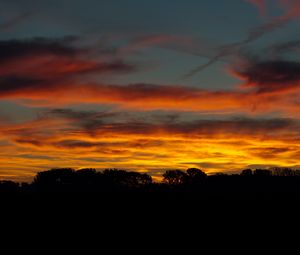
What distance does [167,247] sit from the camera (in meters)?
26.5

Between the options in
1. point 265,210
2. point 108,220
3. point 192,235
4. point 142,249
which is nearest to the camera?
point 142,249

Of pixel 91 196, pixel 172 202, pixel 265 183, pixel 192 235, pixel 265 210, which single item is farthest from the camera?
pixel 265 183

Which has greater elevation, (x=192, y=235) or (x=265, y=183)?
(x=265, y=183)

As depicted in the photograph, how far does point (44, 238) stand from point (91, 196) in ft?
46.1

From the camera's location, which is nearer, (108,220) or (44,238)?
(44,238)

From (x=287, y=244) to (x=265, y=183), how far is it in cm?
2835

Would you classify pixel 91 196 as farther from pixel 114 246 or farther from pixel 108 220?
pixel 114 246

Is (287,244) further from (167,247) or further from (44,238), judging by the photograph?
(44,238)

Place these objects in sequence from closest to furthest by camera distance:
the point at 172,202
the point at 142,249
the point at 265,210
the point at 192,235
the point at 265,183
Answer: the point at 142,249 → the point at 192,235 → the point at 265,210 → the point at 172,202 → the point at 265,183

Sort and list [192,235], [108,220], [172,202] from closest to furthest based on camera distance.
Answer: [192,235] < [108,220] < [172,202]

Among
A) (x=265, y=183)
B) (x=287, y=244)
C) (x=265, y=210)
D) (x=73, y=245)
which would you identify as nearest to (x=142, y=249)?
(x=73, y=245)

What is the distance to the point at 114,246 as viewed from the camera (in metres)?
26.4

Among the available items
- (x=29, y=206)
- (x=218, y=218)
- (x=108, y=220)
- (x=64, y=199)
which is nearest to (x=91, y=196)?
(x=64, y=199)

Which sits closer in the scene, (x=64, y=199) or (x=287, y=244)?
(x=287, y=244)
